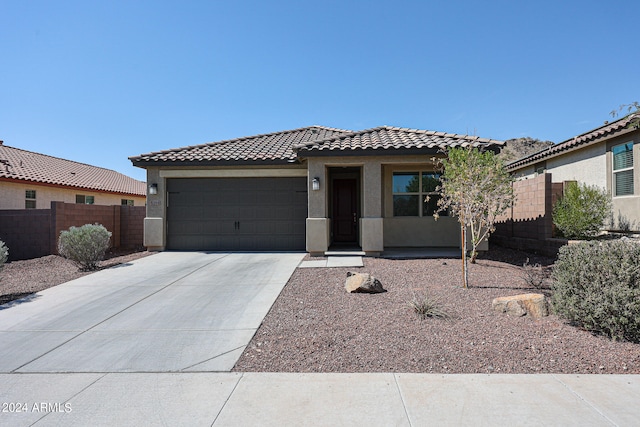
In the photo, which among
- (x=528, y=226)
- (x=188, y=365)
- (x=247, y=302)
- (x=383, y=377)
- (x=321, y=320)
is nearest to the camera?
(x=383, y=377)

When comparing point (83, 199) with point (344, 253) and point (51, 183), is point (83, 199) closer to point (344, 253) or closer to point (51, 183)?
point (51, 183)

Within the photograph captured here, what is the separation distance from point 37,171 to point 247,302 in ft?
57.8

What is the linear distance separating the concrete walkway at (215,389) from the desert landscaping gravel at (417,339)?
21 cm

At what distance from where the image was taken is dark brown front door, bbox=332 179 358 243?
43.5ft

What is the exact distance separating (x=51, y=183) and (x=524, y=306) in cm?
1996

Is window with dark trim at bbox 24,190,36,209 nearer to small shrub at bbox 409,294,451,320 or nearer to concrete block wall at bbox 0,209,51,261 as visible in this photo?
concrete block wall at bbox 0,209,51,261

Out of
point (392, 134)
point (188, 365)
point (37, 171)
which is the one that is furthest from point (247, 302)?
point (37, 171)

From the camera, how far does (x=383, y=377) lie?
3.79m

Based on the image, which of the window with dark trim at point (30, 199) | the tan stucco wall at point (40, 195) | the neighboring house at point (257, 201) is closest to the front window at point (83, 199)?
the tan stucco wall at point (40, 195)

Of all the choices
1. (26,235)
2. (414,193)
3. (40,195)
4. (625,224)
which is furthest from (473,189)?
(40,195)

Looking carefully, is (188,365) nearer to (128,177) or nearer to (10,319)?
(10,319)

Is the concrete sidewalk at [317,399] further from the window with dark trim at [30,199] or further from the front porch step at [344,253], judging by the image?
the window with dark trim at [30,199]

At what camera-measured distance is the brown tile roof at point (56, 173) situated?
1622cm

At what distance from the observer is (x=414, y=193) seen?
1209 centimetres
